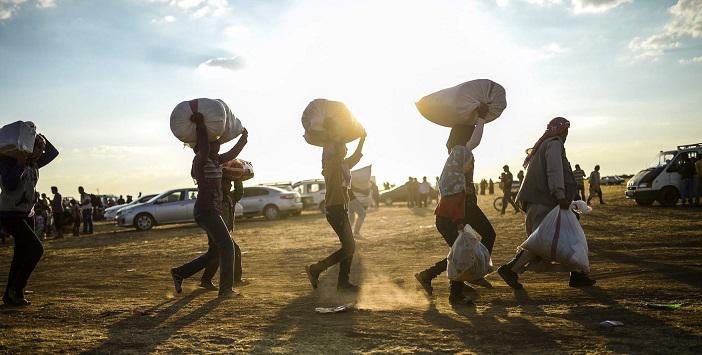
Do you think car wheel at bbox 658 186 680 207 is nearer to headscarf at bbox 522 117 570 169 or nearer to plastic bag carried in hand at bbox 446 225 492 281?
headscarf at bbox 522 117 570 169

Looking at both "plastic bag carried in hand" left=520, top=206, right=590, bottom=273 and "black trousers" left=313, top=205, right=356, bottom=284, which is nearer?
"plastic bag carried in hand" left=520, top=206, right=590, bottom=273

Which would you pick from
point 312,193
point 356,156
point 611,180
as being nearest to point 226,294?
point 356,156

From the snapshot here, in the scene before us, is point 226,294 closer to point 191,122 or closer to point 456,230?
point 191,122

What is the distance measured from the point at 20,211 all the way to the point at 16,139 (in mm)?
→ 800

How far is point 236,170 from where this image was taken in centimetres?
776

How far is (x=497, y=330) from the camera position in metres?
4.87

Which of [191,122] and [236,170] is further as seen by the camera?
[236,170]

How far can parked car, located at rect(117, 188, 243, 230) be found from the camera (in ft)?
83.6

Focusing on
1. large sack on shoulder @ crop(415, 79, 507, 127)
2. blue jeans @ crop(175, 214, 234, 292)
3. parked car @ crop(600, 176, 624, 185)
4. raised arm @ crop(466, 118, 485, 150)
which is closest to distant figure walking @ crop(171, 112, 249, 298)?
blue jeans @ crop(175, 214, 234, 292)

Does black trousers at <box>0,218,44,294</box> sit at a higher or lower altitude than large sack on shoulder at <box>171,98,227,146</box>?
lower

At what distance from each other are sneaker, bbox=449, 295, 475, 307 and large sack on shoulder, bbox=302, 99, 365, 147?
2.19 meters

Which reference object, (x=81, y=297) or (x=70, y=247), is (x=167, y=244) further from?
(x=81, y=297)

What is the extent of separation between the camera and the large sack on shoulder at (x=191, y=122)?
666 cm

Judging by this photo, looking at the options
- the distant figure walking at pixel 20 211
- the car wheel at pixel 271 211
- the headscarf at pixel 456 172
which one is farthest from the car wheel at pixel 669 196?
the distant figure walking at pixel 20 211
